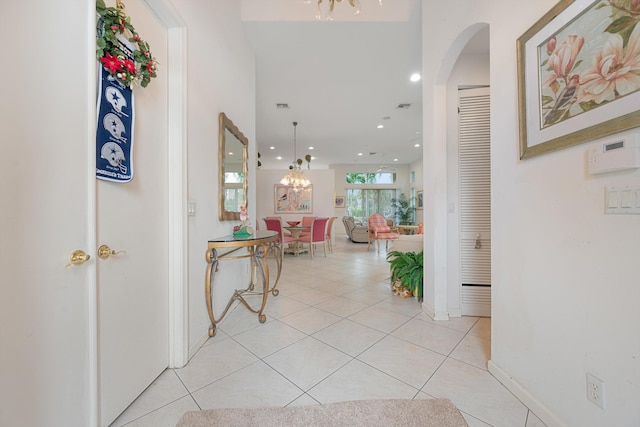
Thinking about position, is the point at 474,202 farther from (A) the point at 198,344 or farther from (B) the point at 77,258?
(B) the point at 77,258

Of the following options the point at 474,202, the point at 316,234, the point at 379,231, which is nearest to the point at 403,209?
the point at 379,231

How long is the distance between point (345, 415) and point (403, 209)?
9.92 metres

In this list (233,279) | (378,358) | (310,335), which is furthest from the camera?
(233,279)

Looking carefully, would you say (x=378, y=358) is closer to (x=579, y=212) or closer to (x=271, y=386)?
(x=271, y=386)

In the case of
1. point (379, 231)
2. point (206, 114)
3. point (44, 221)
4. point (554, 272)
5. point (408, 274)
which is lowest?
point (408, 274)

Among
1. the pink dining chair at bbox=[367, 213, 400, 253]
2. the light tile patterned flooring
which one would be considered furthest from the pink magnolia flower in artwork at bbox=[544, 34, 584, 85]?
the pink dining chair at bbox=[367, 213, 400, 253]

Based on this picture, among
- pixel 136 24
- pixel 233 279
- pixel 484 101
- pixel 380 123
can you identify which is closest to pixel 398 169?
pixel 380 123

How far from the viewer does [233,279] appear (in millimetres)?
2564

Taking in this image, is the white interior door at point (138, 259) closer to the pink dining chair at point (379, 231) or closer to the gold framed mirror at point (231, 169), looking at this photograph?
the gold framed mirror at point (231, 169)

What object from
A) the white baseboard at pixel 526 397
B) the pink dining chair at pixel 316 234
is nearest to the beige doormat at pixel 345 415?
the white baseboard at pixel 526 397

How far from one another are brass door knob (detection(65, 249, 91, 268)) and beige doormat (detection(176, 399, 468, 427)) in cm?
93

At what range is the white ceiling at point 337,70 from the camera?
278 centimetres

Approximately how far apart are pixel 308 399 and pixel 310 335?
72 centimetres

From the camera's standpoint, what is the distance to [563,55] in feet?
3.59
